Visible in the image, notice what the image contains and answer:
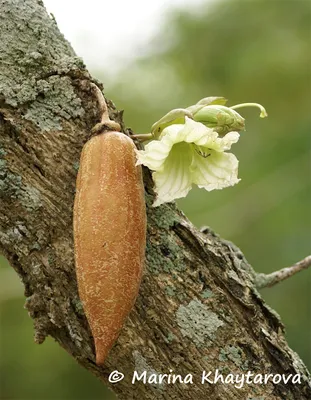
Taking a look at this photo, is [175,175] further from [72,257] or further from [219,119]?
[72,257]

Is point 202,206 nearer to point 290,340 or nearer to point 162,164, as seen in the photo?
point 290,340

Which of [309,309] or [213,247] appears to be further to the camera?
[309,309]

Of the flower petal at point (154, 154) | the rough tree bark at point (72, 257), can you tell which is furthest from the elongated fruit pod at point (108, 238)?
the rough tree bark at point (72, 257)

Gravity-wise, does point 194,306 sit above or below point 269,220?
below

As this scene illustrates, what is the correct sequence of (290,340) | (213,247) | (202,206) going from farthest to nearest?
(202,206)
(290,340)
(213,247)

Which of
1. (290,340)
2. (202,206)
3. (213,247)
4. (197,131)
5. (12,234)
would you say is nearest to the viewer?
(197,131)

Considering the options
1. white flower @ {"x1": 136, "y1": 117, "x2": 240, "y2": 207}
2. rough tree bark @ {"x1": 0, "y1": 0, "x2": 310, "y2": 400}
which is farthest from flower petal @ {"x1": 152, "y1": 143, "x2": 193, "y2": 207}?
rough tree bark @ {"x1": 0, "y1": 0, "x2": 310, "y2": 400}

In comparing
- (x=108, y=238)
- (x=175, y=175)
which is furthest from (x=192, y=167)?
(x=108, y=238)

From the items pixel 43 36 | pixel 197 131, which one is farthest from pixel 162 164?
pixel 43 36
